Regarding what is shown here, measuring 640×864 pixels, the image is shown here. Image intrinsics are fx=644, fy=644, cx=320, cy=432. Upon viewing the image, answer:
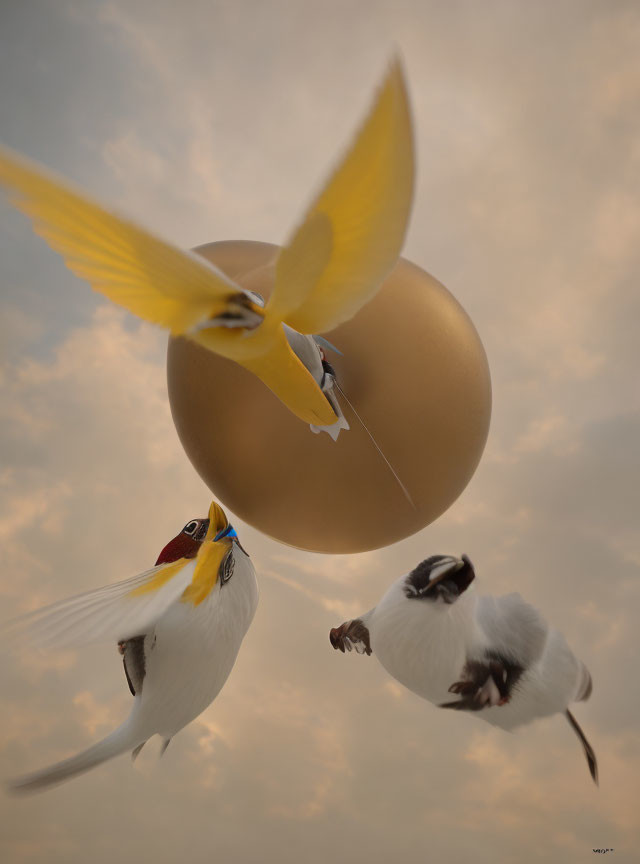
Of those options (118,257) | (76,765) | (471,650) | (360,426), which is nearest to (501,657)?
(471,650)

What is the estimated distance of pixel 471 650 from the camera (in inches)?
43.1

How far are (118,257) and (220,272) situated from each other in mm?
118

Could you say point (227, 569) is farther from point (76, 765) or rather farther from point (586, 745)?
point (586, 745)

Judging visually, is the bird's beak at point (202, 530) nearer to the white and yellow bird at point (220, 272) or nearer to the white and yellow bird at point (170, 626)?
the white and yellow bird at point (170, 626)

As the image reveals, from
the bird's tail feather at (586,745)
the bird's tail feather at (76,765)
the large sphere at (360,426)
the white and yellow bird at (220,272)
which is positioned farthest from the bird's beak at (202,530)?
the bird's tail feather at (586,745)

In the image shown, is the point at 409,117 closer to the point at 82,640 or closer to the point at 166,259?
the point at 166,259

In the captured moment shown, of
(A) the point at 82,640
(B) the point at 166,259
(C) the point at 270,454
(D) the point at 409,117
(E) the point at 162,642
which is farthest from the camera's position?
(C) the point at 270,454

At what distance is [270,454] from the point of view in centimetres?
117

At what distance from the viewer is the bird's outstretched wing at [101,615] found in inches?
35.2

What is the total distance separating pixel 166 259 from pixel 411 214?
10.4 inches

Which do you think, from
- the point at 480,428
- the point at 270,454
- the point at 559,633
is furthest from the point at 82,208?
the point at 559,633

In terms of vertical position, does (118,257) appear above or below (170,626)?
above

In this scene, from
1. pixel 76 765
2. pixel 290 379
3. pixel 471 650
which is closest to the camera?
pixel 290 379

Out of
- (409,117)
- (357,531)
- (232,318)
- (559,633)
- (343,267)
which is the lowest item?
(357,531)
